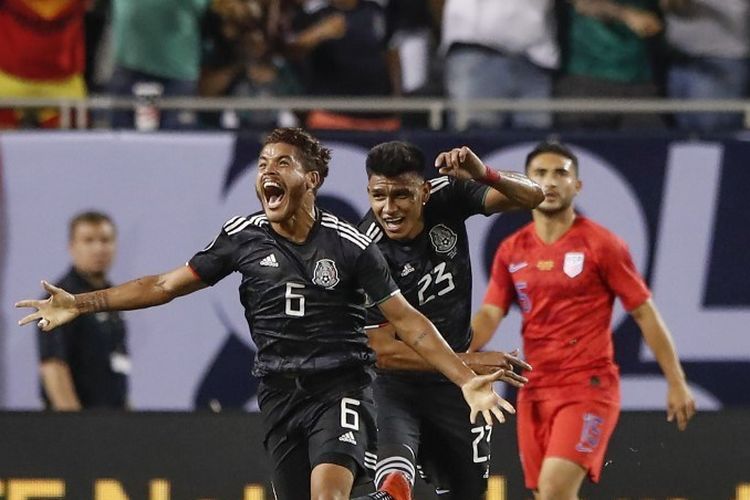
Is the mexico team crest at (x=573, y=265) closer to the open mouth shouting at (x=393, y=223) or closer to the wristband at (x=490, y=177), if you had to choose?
the wristband at (x=490, y=177)

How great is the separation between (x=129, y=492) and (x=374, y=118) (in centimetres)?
301

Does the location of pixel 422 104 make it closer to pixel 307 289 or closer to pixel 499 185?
pixel 499 185

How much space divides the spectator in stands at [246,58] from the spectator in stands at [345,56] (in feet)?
0.42

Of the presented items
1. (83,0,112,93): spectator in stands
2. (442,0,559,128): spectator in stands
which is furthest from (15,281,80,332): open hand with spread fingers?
(83,0,112,93): spectator in stands

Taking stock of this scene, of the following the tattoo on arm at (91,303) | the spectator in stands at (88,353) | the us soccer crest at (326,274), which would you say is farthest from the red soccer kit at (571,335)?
the spectator in stands at (88,353)

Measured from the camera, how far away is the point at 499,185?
7469 millimetres

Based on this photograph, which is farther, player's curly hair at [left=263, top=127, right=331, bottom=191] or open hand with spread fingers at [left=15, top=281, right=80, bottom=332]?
player's curly hair at [left=263, top=127, right=331, bottom=191]

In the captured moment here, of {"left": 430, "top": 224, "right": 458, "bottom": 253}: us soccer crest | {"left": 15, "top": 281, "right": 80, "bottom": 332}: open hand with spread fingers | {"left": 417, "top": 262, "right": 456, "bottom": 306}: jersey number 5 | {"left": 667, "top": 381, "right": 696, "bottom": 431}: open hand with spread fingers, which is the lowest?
{"left": 667, "top": 381, "right": 696, "bottom": 431}: open hand with spread fingers

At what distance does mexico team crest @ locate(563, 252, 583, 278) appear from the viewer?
28.1ft

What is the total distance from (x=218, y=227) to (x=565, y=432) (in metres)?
3.13

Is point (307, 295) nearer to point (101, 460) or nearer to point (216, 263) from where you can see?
point (216, 263)

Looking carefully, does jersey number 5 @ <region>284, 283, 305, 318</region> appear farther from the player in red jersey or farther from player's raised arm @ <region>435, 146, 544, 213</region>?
the player in red jersey

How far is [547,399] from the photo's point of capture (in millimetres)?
8562

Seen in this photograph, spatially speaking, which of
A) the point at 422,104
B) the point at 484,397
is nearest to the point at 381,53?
the point at 422,104
